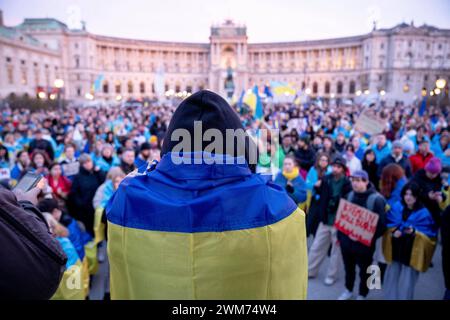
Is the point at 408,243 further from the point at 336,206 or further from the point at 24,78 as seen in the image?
the point at 24,78

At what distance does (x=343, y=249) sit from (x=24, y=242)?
4164 mm

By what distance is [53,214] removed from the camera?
13.0ft

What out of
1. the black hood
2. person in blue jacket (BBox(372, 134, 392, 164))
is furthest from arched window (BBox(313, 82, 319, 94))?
the black hood

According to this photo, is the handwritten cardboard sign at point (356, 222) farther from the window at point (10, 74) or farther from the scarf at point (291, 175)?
the window at point (10, 74)

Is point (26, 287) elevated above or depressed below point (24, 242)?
below

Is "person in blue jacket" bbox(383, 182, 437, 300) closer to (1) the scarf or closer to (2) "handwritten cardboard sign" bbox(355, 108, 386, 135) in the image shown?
(1) the scarf

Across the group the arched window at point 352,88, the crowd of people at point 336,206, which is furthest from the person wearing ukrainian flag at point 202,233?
the arched window at point 352,88

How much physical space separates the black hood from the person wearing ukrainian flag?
19cm

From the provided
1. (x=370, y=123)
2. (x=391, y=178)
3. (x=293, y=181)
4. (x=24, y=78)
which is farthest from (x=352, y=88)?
(x=293, y=181)

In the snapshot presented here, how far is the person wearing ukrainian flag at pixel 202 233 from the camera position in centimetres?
130

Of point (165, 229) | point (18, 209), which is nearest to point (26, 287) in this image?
point (18, 209)

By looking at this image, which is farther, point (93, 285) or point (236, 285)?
point (93, 285)
